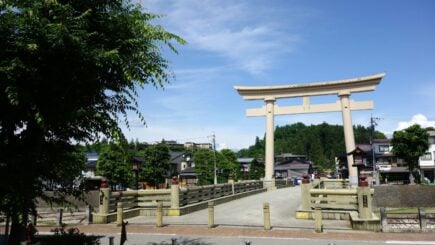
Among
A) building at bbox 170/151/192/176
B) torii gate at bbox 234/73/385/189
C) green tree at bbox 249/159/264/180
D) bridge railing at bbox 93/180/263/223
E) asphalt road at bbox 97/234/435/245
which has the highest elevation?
torii gate at bbox 234/73/385/189

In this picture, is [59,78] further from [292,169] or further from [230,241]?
[292,169]

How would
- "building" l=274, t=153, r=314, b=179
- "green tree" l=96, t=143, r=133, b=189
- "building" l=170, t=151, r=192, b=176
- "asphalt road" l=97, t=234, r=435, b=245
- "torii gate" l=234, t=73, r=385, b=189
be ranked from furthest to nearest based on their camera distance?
"building" l=274, t=153, r=314, b=179
"building" l=170, t=151, r=192, b=176
"green tree" l=96, t=143, r=133, b=189
"torii gate" l=234, t=73, r=385, b=189
"asphalt road" l=97, t=234, r=435, b=245

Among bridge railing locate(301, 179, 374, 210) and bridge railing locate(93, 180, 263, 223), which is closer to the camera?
bridge railing locate(301, 179, 374, 210)

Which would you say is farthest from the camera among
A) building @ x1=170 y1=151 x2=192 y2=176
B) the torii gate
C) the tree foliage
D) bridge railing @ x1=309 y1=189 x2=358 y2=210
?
building @ x1=170 y1=151 x2=192 y2=176

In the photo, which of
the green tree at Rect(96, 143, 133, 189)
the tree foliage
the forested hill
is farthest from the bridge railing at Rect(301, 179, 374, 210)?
the forested hill

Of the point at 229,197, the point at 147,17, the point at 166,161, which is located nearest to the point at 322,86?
the point at 229,197

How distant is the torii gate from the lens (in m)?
38.2

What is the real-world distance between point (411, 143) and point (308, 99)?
17.1 meters

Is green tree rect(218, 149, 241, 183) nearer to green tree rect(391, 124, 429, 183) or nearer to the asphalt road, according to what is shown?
green tree rect(391, 124, 429, 183)

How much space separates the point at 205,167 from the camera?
60875 millimetres

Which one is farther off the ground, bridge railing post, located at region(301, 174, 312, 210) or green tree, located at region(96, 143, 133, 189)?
green tree, located at region(96, 143, 133, 189)

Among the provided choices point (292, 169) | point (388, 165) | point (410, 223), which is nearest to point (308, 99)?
point (410, 223)

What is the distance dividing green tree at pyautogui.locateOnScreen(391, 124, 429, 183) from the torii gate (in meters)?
13.1

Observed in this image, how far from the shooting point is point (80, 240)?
344 inches
